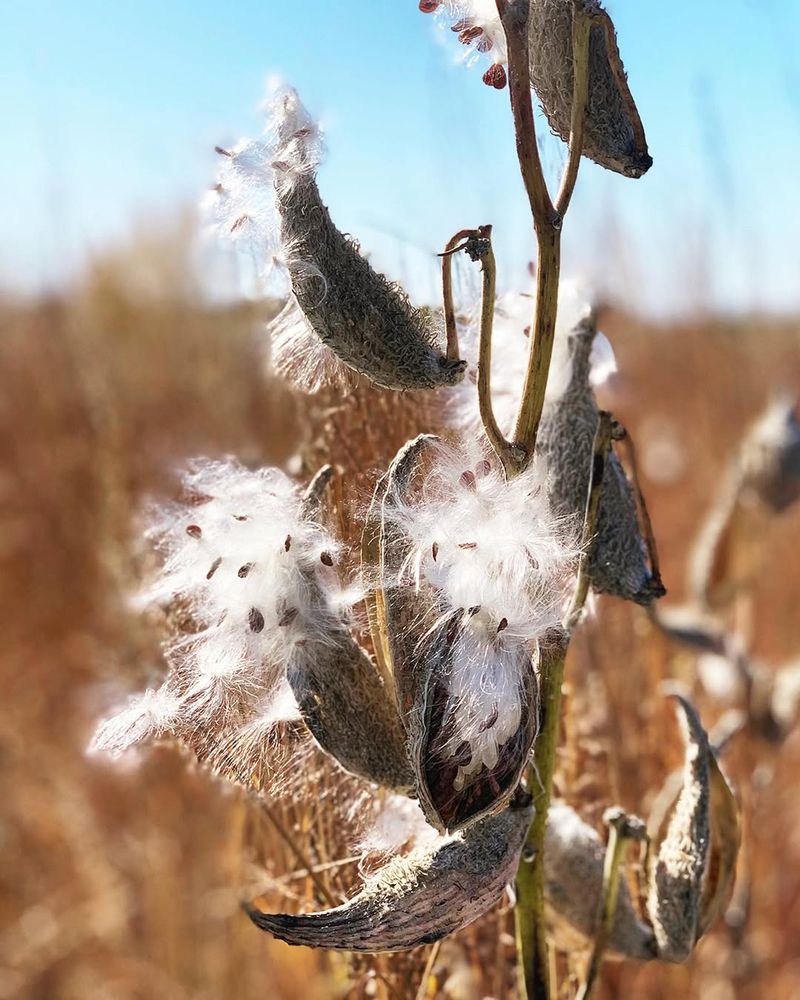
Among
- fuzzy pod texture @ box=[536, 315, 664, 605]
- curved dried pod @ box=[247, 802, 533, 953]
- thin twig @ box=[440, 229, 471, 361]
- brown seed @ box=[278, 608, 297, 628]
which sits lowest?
curved dried pod @ box=[247, 802, 533, 953]

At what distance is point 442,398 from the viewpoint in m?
0.60

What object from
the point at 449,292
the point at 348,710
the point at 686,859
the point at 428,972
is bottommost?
the point at 428,972

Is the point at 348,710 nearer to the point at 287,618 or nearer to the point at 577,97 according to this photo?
the point at 287,618

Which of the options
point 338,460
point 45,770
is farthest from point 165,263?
point 338,460

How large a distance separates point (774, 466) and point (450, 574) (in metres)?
0.85

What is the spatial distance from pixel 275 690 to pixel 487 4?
1.15 feet

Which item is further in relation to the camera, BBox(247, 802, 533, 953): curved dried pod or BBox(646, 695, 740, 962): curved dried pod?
BBox(646, 695, 740, 962): curved dried pod

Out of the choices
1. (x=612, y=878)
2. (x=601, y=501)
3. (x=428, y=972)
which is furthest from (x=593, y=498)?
(x=428, y=972)

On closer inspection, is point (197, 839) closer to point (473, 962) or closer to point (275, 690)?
point (473, 962)

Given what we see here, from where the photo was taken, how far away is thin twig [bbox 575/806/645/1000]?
514 mm

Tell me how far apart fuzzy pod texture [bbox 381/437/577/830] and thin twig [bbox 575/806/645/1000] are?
0.16 m

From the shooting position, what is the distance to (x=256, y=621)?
449mm

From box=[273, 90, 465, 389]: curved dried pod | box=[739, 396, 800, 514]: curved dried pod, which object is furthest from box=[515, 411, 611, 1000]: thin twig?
box=[739, 396, 800, 514]: curved dried pod

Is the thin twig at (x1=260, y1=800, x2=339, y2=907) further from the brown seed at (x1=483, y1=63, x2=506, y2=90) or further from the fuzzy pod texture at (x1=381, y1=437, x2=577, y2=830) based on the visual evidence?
the brown seed at (x1=483, y1=63, x2=506, y2=90)
